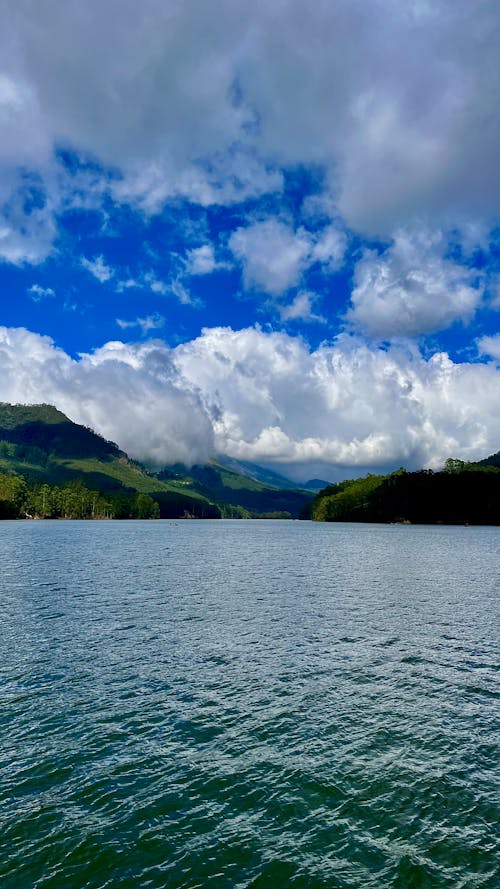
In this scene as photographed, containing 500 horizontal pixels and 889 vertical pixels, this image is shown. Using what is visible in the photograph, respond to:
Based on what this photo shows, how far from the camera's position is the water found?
1861 centimetres

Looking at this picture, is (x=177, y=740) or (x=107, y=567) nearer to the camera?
(x=177, y=740)

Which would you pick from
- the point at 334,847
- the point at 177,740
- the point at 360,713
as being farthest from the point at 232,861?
the point at 360,713

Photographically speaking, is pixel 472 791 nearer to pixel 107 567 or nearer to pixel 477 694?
pixel 477 694

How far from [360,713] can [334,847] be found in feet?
40.9

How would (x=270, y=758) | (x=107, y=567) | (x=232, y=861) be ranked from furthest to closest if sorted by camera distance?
(x=107, y=567)
(x=270, y=758)
(x=232, y=861)

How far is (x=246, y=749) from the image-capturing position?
2666 cm

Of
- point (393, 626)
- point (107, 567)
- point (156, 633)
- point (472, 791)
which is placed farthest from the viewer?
point (107, 567)

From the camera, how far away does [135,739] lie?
1083 inches

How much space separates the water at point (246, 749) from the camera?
18.6 meters

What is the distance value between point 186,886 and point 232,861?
1.90 meters

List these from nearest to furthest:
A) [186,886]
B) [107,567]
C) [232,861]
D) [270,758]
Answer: [186,886] < [232,861] < [270,758] < [107,567]

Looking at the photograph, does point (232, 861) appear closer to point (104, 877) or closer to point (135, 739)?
point (104, 877)

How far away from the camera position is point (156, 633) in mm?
49375

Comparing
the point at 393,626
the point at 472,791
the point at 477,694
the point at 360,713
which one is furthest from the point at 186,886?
the point at 393,626
